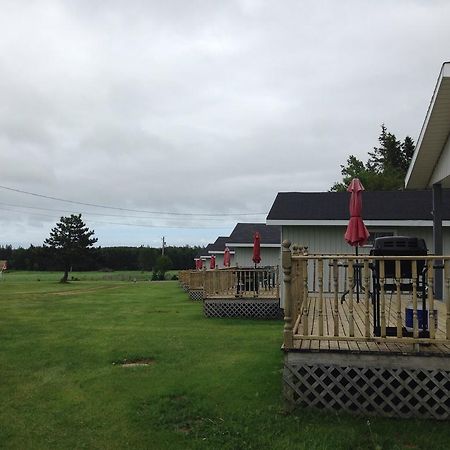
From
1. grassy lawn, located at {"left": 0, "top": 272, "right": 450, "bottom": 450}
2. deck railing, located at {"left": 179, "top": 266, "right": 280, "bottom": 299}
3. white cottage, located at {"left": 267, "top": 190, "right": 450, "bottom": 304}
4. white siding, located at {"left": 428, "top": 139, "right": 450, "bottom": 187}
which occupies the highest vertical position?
white siding, located at {"left": 428, "top": 139, "right": 450, "bottom": 187}

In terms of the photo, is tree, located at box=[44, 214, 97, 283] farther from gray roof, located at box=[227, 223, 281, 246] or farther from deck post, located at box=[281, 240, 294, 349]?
deck post, located at box=[281, 240, 294, 349]

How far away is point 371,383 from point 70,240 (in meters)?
42.2

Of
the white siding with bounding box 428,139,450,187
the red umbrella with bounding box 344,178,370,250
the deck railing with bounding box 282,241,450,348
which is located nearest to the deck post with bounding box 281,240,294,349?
the deck railing with bounding box 282,241,450,348

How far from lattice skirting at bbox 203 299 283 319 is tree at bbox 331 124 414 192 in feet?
86.8

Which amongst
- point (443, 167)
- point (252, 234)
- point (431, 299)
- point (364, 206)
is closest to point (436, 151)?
point (443, 167)

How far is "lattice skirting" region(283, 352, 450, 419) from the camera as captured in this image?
4840mm

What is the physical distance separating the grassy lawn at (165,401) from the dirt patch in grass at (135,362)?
6cm

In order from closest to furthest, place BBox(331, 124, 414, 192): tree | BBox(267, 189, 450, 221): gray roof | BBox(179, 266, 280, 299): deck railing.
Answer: BBox(267, 189, 450, 221): gray roof, BBox(179, 266, 280, 299): deck railing, BBox(331, 124, 414, 192): tree

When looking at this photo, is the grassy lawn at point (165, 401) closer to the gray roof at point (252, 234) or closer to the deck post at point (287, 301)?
the deck post at point (287, 301)

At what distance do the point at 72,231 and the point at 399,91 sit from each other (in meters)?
32.2

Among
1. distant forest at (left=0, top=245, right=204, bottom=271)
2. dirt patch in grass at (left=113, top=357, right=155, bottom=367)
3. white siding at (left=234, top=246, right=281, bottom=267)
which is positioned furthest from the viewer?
distant forest at (left=0, top=245, right=204, bottom=271)

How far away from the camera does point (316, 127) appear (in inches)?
1268

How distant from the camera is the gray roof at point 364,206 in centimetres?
1406

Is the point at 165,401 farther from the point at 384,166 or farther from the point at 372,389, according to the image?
the point at 384,166
